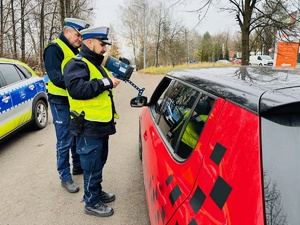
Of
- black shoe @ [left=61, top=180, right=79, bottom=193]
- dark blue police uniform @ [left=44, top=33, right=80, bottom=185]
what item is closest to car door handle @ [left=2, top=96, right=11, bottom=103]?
dark blue police uniform @ [left=44, top=33, right=80, bottom=185]

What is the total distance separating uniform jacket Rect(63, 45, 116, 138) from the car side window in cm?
55

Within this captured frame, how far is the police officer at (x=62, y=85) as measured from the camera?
2.87 metres

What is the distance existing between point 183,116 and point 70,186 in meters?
1.97

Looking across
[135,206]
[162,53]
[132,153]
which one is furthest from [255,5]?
[162,53]

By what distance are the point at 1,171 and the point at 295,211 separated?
3.98 m

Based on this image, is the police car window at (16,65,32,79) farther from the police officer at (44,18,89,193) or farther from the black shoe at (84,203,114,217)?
the black shoe at (84,203,114,217)

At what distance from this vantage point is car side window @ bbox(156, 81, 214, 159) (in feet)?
4.86

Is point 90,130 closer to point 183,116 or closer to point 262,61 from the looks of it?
point 183,116

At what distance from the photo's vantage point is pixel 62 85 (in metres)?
2.86

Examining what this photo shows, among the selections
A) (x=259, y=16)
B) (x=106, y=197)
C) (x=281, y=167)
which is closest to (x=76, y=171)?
(x=106, y=197)

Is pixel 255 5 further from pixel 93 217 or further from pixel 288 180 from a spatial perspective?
pixel 288 180

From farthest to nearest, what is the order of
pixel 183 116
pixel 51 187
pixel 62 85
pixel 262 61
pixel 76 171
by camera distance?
pixel 262 61 < pixel 76 171 < pixel 51 187 < pixel 62 85 < pixel 183 116

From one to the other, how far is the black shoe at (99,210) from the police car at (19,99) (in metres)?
2.43

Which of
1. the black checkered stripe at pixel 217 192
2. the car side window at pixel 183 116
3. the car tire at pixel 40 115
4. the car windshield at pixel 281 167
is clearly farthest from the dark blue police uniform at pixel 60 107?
the car tire at pixel 40 115
